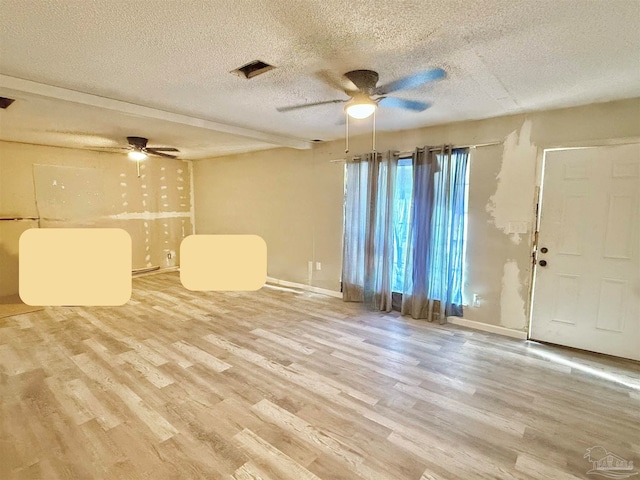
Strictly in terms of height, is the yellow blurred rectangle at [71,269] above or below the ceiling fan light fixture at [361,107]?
below

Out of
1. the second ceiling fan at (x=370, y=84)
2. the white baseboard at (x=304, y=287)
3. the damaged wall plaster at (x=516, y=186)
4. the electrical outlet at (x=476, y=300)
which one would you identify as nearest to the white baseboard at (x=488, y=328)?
the electrical outlet at (x=476, y=300)

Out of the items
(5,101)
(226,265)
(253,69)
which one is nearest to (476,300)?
(253,69)

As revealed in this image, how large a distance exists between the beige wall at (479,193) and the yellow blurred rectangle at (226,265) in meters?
0.31

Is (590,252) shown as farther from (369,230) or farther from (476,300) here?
(369,230)

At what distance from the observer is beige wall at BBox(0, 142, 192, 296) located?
4.48 meters

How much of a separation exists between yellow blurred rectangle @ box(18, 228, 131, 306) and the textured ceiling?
1889 millimetres

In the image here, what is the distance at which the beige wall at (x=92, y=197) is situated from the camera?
4480mm

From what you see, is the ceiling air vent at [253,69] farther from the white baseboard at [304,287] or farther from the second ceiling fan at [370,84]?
the white baseboard at [304,287]

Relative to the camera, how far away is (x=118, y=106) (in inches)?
106

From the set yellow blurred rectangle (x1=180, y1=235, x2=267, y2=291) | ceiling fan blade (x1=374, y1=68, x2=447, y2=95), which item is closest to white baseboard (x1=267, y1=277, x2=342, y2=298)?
yellow blurred rectangle (x1=180, y1=235, x2=267, y2=291)

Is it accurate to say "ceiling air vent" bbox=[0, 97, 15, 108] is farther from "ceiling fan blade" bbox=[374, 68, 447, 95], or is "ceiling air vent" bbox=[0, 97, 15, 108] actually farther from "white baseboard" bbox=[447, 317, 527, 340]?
"white baseboard" bbox=[447, 317, 527, 340]

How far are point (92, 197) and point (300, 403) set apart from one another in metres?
5.18

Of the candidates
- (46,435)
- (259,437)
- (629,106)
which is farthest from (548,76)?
(46,435)

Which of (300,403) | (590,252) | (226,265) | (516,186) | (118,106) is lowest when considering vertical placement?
(300,403)
